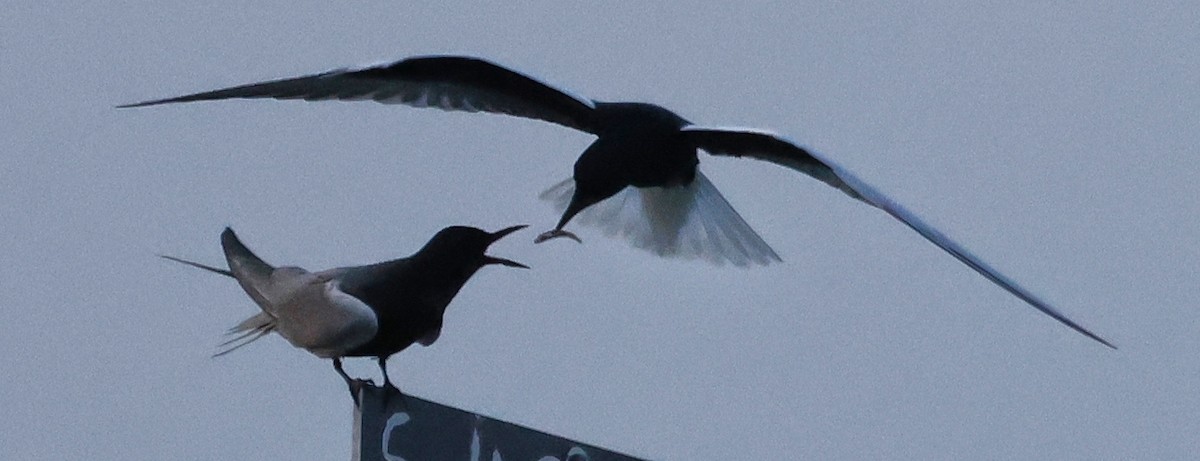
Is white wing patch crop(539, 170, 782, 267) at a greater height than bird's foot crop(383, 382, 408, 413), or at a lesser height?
greater

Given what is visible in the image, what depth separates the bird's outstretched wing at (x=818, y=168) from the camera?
465cm

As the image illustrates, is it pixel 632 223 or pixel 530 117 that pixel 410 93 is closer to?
pixel 530 117

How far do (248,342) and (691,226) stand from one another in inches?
92.6

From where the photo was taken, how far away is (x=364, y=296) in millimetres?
3650

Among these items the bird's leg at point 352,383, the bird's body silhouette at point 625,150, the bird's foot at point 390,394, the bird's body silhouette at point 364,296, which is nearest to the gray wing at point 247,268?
the bird's body silhouette at point 364,296

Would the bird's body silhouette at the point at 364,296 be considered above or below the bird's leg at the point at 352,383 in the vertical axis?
above

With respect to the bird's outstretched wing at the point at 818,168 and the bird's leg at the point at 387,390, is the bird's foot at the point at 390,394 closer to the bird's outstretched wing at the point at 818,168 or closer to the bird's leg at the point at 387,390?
the bird's leg at the point at 387,390

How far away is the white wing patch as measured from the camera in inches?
235

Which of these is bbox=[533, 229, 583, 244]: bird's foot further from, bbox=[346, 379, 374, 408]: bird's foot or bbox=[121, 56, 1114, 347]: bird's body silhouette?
bbox=[346, 379, 374, 408]: bird's foot

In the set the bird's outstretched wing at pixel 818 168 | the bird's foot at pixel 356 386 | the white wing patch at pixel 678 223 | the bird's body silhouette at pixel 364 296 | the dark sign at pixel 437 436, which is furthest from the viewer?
the white wing patch at pixel 678 223

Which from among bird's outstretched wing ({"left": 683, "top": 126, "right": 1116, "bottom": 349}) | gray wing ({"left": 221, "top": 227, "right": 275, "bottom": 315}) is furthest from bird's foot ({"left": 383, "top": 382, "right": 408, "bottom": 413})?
bird's outstretched wing ({"left": 683, "top": 126, "right": 1116, "bottom": 349})

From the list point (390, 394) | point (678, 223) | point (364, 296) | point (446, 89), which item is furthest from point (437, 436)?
point (678, 223)

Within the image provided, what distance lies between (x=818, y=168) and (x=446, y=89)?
38.2 inches

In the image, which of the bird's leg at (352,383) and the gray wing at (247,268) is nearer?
the bird's leg at (352,383)
